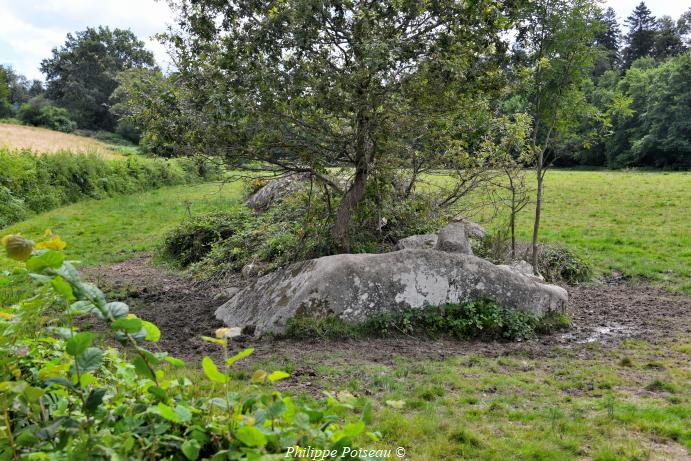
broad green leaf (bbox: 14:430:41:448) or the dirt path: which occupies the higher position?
broad green leaf (bbox: 14:430:41:448)

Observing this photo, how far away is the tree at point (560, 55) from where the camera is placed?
941cm

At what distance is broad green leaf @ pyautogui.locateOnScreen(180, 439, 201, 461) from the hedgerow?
1663 cm

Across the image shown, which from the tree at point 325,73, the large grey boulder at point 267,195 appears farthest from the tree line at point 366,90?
the large grey boulder at point 267,195

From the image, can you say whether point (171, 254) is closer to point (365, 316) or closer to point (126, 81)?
point (126, 81)

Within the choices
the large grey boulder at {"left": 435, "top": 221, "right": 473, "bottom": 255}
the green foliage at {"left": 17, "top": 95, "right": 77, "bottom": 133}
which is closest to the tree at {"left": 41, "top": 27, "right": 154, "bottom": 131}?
the green foliage at {"left": 17, "top": 95, "right": 77, "bottom": 133}

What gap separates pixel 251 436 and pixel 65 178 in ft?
85.6

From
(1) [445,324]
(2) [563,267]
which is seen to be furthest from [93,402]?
(2) [563,267]

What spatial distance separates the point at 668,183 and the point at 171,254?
1062 inches

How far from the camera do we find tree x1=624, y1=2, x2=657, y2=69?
252 feet

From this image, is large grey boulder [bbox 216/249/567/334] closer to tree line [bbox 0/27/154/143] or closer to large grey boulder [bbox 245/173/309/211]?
large grey boulder [bbox 245/173/309/211]

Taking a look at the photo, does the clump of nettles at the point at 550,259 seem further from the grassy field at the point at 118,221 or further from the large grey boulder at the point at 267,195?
the grassy field at the point at 118,221

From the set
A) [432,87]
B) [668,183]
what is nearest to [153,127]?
[432,87]

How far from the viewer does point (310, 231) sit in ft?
31.1

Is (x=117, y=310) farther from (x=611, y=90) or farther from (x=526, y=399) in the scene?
(x=611, y=90)
